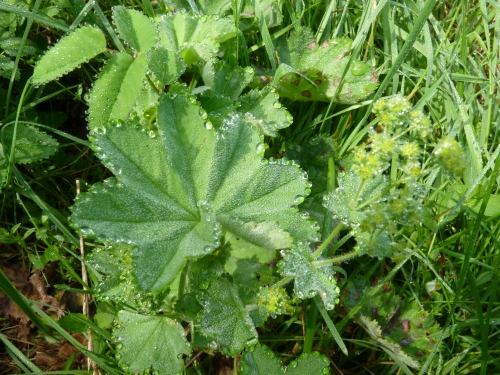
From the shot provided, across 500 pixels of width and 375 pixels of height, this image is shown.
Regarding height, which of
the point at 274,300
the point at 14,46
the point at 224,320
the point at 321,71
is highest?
the point at 14,46

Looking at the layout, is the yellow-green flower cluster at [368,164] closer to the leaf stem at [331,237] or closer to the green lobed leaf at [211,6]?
the leaf stem at [331,237]

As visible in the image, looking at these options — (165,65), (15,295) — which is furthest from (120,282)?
(165,65)

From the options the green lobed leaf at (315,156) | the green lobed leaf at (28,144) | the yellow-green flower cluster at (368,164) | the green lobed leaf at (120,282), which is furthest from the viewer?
the green lobed leaf at (315,156)

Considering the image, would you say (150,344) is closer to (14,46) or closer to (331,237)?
(331,237)

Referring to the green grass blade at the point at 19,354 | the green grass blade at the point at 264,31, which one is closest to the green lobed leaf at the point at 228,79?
the green grass blade at the point at 264,31

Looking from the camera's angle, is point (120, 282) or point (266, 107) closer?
point (120, 282)

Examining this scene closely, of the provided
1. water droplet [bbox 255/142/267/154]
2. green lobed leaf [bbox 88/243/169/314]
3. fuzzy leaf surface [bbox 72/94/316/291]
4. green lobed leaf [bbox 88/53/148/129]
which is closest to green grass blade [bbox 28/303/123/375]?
green lobed leaf [bbox 88/243/169/314]
